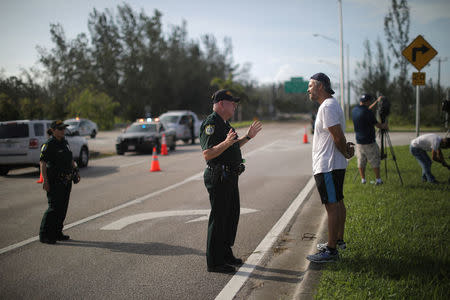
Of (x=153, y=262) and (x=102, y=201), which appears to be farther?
(x=102, y=201)

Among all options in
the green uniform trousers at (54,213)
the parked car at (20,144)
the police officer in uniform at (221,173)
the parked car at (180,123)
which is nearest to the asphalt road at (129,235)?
the green uniform trousers at (54,213)

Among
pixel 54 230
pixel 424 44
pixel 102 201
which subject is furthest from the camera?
pixel 424 44

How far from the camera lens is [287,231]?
237 inches

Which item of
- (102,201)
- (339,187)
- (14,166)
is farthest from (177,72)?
(339,187)

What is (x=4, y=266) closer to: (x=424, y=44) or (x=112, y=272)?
(x=112, y=272)

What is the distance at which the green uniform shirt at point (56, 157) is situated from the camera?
5781 millimetres

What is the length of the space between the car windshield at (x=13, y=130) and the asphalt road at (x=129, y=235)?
1.60 m

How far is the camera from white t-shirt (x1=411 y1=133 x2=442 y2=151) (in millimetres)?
8391

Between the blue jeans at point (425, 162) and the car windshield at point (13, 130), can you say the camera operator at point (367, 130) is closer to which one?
the blue jeans at point (425, 162)

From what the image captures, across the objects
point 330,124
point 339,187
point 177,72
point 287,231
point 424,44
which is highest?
point 177,72

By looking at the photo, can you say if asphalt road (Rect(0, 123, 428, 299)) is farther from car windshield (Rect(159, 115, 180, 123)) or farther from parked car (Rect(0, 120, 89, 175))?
car windshield (Rect(159, 115, 180, 123))

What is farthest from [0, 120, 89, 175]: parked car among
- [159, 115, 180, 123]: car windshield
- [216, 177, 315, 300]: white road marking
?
[159, 115, 180, 123]: car windshield

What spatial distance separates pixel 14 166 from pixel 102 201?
588cm

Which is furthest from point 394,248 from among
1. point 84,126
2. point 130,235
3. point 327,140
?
point 84,126
